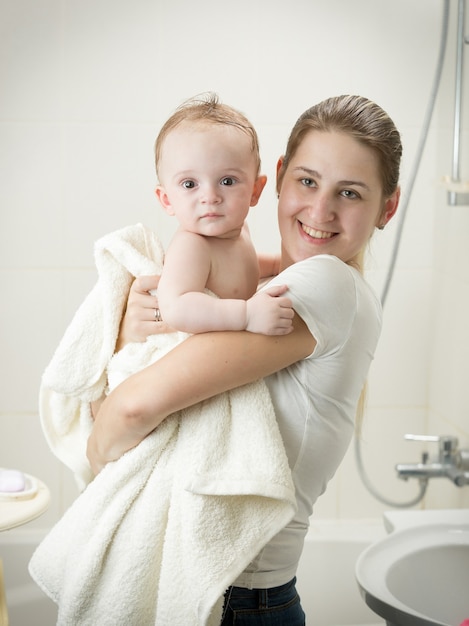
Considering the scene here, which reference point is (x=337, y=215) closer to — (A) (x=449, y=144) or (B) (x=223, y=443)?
(B) (x=223, y=443)

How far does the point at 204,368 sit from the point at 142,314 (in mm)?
168

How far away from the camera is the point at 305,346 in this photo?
0.94m

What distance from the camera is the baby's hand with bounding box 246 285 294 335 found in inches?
35.9

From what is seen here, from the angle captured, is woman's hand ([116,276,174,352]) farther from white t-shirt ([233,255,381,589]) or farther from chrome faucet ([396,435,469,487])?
chrome faucet ([396,435,469,487])

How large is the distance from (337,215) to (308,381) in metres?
0.23

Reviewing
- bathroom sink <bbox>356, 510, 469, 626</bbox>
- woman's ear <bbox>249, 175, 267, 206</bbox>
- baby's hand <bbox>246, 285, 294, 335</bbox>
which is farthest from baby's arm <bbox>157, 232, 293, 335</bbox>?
bathroom sink <bbox>356, 510, 469, 626</bbox>

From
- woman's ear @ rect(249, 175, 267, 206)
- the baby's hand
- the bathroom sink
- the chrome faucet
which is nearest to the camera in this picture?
the baby's hand

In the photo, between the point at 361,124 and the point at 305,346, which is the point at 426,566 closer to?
the point at 305,346

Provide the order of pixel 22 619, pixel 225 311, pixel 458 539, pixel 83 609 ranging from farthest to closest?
pixel 22 619 < pixel 458 539 < pixel 83 609 < pixel 225 311

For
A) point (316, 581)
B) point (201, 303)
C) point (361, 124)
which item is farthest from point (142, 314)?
point (316, 581)

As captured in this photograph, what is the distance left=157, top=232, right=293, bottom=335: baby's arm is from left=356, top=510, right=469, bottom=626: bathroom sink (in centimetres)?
56

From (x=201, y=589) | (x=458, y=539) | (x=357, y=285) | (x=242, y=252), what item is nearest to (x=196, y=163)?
(x=242, y=252)

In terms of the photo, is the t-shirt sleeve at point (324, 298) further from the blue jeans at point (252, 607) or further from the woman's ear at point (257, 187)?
the blue jeans at point (252, 607)

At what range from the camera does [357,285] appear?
0.98 metres
